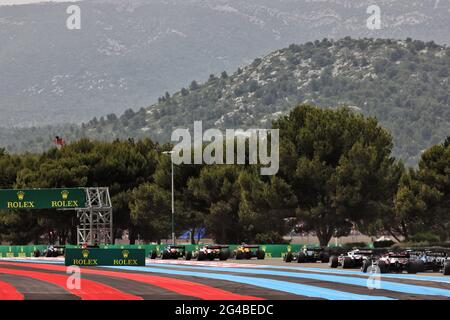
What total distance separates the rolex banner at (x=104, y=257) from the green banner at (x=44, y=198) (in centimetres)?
2835

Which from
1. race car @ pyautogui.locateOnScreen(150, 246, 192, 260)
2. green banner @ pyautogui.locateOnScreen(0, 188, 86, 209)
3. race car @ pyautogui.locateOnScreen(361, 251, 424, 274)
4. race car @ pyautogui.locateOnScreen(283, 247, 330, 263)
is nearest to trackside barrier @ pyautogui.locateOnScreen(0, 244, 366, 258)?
race car @ pyautogui.locateOnScreen(150, 246, 192, 260)

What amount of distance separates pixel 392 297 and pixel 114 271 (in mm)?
24821

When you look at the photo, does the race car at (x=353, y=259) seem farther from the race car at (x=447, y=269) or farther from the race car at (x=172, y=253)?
the race car at (x=172, y=253)

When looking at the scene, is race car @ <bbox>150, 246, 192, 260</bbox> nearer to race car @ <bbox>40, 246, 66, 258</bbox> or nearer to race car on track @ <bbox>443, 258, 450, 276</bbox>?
race car @ <bbox>40, 246, 66, 258</bbox>

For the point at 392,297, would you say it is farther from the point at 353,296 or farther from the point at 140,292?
the point at 140,292

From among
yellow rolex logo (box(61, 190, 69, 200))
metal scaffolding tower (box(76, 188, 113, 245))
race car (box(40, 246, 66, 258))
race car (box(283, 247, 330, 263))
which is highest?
yellow rolex logo (box(61, 190, 69, 200))

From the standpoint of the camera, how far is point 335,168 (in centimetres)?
9256

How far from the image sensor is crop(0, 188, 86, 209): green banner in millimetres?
92375

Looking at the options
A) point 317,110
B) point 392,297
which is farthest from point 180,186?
point 392,297

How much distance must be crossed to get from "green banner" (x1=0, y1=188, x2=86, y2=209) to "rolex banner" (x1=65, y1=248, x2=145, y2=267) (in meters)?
28.3

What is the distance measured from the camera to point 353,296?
1319 inches

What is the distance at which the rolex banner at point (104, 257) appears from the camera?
204ft

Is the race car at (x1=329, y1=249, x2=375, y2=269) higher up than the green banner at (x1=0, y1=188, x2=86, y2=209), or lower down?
lower down

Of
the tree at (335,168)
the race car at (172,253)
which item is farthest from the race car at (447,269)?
the tree at (335,168)
